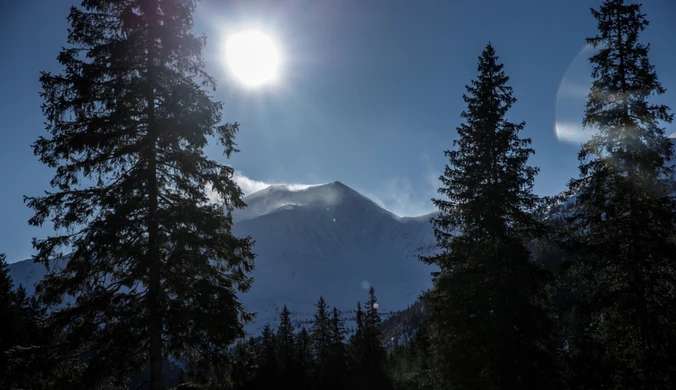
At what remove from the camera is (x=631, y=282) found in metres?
14.9

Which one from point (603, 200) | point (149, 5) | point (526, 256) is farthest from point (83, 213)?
point (603, 200)

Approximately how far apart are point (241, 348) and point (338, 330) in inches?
1611

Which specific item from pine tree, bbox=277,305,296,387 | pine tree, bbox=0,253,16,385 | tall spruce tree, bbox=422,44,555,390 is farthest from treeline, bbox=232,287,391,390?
tall spruce tree, bbox=422,44,555,390

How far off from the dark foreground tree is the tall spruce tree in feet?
30.0

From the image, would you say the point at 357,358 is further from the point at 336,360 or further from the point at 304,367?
the point at 304,367

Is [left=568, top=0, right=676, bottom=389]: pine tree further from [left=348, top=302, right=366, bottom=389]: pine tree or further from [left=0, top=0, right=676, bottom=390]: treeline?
[left=348, top=302, right=366, bottom=389]: pine tree

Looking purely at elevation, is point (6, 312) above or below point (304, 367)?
above

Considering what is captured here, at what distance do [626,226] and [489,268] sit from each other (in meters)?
5.05

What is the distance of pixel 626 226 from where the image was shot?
15.2m

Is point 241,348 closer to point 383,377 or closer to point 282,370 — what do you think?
→ point 282,370

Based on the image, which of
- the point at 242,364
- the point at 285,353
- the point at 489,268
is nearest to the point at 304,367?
the point at 285,353

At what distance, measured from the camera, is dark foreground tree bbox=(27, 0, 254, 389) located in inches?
382

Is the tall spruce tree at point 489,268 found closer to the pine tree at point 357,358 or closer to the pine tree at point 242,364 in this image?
the pine tree at point 242,364

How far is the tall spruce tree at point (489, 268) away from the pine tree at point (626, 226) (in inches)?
75.8
